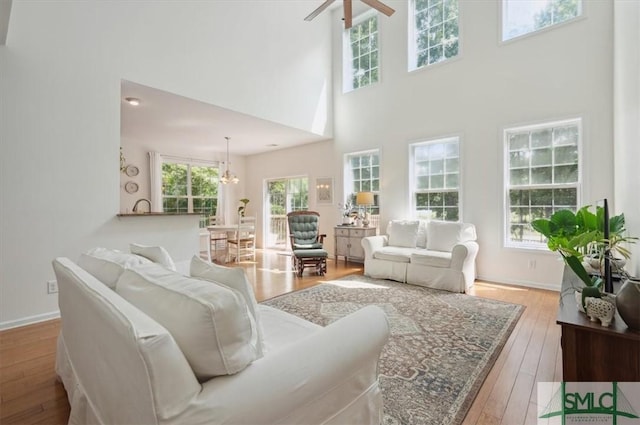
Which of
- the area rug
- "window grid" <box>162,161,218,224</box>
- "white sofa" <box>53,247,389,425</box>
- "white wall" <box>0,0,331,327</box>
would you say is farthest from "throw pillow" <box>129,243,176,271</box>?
"window grid" <box>162,161,218,224</box>

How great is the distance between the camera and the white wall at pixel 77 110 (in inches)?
111

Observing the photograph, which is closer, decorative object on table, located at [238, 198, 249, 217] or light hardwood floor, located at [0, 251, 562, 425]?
light hardwood floor, located at [0, 251, 562, 425]

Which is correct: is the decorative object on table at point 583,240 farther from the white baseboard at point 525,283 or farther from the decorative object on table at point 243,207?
the decorative object on table at point 243,207

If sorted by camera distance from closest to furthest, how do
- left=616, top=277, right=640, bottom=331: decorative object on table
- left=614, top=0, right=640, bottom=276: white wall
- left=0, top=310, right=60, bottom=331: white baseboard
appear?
left=616, top=277, right=640, bottom=331: decorative object on table
left=614, top=0, right=640, bottom=276: white wall
left=0, top=310, right=60, bottom=331: white baseboard

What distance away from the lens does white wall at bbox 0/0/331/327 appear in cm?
282

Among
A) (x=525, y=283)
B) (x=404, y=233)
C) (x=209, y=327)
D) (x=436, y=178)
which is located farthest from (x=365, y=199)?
(x=209, y=327)

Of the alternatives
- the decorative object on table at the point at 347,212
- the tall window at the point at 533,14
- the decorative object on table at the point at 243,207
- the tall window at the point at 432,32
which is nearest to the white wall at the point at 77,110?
the decorative object on table at the point at 347,212

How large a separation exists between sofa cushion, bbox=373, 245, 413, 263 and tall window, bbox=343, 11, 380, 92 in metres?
3.30

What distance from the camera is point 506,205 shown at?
172 inches

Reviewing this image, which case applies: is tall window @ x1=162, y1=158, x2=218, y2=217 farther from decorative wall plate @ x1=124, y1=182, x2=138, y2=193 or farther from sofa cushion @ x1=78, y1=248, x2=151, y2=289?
sofa cushion @ x1=78, y1=248, x2=151, y2=289

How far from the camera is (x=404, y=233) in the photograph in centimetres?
484

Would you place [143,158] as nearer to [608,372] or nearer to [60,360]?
[60,360]

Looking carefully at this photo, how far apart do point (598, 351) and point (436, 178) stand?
389 cm

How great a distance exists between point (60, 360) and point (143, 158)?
5599 millimetres
